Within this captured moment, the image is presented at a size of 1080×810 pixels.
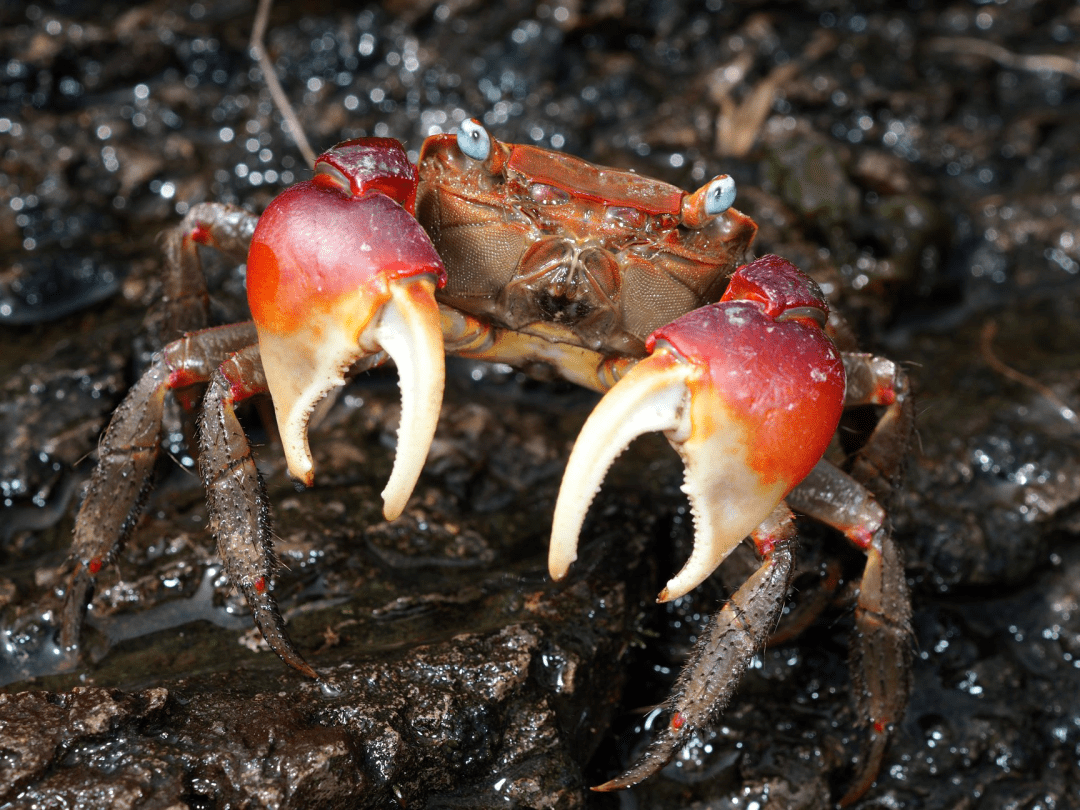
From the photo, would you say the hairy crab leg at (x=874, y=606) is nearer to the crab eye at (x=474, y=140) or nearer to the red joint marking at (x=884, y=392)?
the red joint marking at (x=884, y=392)

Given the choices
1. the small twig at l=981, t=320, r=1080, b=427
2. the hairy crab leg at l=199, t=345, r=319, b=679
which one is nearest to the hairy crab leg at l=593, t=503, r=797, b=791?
the hairy crab leg at l=199, t=345, r=319, b=679

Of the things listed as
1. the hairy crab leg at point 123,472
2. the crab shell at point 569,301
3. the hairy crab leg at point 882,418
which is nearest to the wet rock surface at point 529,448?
the hairy crab leg at point 123,472

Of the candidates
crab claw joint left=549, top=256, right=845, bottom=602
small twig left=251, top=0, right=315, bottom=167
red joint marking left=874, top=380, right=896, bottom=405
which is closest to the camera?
crab claw joint left=549, top=256, right=845, bottom=602

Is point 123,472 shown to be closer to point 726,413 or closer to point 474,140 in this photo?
point 474,140

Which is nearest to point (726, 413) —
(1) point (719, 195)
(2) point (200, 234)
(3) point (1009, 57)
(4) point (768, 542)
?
(4) point (768, 542)

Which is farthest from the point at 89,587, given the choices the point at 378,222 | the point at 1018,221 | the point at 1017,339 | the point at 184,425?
the point at 1018,221

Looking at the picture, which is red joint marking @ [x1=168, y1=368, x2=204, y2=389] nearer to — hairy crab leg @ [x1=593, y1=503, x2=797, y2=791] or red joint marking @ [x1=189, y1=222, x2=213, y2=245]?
red joint marking @ [x1=189, y1=222, x2=213, y2=245]
